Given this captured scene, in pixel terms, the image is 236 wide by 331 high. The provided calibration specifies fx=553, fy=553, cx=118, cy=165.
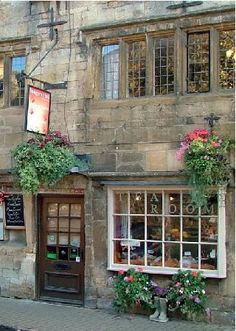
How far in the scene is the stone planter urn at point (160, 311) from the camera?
905 cm

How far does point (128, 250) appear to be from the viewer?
32.2 ft

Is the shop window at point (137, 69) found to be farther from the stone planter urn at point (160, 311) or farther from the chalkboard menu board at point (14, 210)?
the stone planter urn at point (160, 311)

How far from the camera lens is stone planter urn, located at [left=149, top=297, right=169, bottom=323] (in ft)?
29.7

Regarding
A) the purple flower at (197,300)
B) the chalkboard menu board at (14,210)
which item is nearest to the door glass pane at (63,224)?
the chalkboard menu board at (14,210)

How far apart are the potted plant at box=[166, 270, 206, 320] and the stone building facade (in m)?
0.23

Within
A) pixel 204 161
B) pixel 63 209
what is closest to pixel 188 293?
pixel 204 161

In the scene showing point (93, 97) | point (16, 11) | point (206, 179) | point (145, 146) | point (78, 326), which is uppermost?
point (16, 11)

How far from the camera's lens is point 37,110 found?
9562mm

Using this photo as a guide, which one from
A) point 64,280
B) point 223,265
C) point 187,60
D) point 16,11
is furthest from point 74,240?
point 16,11

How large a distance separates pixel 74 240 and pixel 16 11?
15.3 ft

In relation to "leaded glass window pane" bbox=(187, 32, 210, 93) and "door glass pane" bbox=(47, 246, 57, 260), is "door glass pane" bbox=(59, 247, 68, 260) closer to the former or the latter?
"door glass pane" bbox=(47, 246, 57, 260)

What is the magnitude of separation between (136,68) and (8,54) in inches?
111

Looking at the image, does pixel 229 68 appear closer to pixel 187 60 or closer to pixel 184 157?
pixel 187 60

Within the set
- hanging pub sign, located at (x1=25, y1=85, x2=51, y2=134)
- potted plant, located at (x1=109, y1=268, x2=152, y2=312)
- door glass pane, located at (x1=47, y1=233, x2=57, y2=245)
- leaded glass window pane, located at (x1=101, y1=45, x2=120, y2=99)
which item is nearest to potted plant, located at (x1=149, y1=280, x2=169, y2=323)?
potted plant, located at (x1=109, y1=268, x2=152, y2=312)
